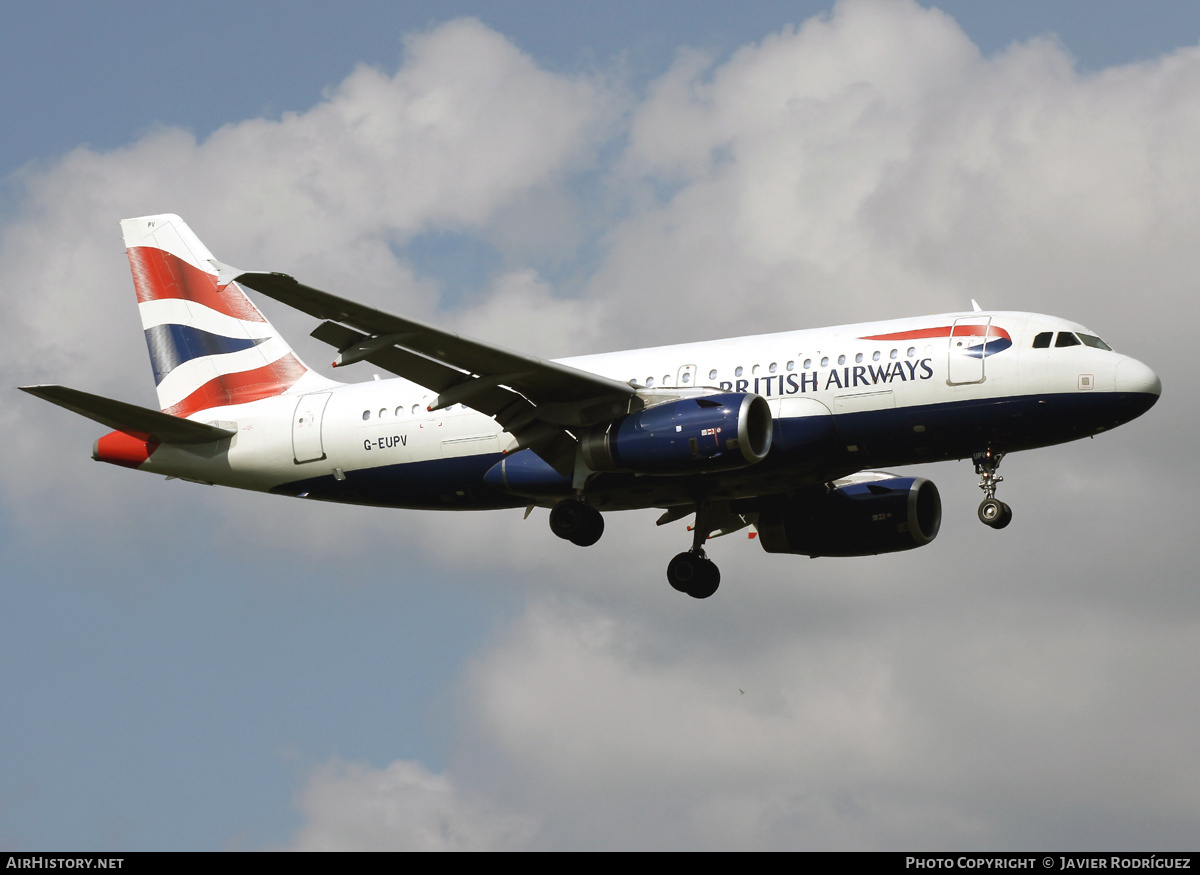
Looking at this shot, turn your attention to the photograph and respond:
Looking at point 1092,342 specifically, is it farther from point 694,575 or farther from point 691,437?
point 694,575

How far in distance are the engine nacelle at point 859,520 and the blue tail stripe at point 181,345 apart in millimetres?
15104

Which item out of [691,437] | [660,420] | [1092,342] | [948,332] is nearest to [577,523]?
[660,420]

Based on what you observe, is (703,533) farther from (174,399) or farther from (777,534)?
(174,399)

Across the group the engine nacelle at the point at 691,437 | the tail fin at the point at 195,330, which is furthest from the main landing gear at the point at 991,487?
the tail fin at the point at 195,330

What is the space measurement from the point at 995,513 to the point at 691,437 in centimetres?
696

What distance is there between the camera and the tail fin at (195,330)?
139 feet

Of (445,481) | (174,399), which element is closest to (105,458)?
(174,399)

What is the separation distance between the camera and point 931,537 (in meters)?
40.9

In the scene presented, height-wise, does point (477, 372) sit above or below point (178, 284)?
below

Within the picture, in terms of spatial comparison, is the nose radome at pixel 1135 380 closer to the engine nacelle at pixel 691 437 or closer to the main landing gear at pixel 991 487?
the main landing gear at pixel 991 487

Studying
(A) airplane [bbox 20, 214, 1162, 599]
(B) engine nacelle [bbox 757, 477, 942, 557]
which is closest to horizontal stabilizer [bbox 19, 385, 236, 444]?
(A) airplane [bbox 20, 214, 1162, 599]

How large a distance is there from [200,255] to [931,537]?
21.7 meters

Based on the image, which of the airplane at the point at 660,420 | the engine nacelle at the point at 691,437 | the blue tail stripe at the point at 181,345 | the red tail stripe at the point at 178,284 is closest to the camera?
the engine nacelle at the point at 691,437

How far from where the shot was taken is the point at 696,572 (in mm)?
40219
